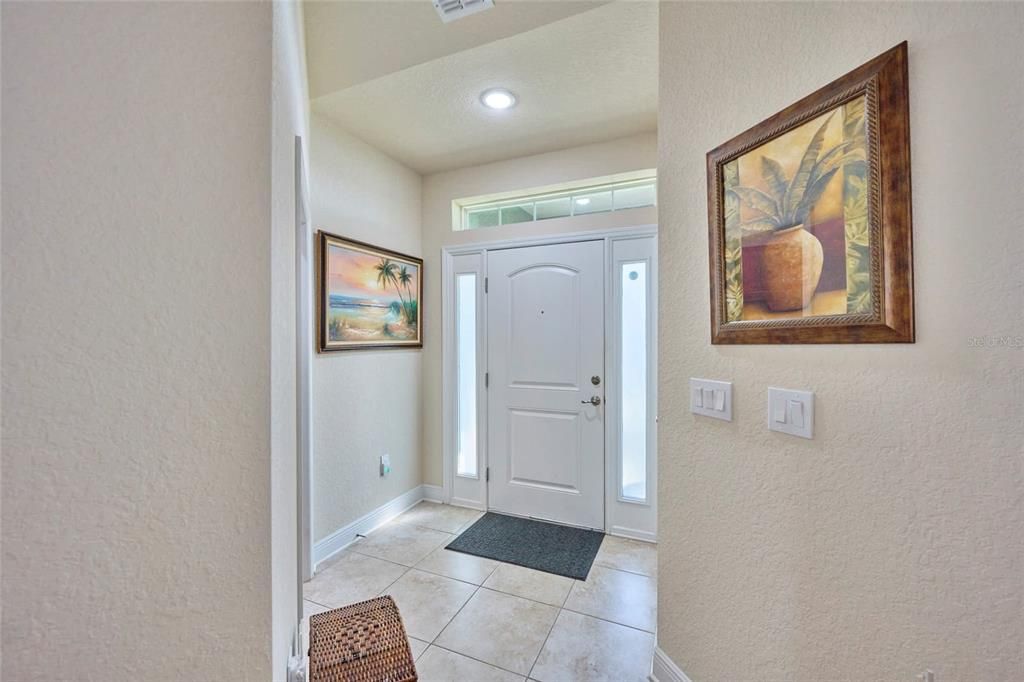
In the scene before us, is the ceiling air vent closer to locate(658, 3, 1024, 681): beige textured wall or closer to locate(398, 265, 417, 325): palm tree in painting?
locate(658, 3, 1024, 681): beige textured wall

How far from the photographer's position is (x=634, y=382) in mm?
2639

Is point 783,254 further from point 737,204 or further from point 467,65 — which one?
point 467,65

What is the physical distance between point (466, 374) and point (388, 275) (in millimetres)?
908

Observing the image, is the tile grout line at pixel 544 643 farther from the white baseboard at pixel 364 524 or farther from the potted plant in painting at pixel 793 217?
the potted plant in painting at pixel 793 217

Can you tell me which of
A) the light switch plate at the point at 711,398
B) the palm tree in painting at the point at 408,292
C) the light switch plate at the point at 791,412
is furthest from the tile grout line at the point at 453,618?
the palm tree in painting at the point at 408,292

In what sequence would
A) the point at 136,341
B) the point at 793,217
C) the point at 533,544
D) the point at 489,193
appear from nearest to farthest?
the point at 136,341 < the point at 793,217 < the point at 533,544 < the point at 489,193

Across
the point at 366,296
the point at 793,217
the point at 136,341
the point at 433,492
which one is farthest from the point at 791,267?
the point at 433,492

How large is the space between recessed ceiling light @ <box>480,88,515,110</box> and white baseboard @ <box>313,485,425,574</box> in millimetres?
2544

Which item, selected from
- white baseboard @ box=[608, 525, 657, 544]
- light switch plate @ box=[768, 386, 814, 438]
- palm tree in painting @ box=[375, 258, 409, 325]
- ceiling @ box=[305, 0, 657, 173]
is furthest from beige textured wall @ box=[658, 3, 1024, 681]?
palm tree in painting @ box=[375, 258, 409, 325]

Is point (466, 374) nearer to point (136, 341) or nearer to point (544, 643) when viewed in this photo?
point (544, 643)

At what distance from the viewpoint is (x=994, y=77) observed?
73cm

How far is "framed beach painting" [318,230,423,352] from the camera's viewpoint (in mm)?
2357

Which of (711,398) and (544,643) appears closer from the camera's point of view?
(711,398)

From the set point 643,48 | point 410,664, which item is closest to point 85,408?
point 410,664
